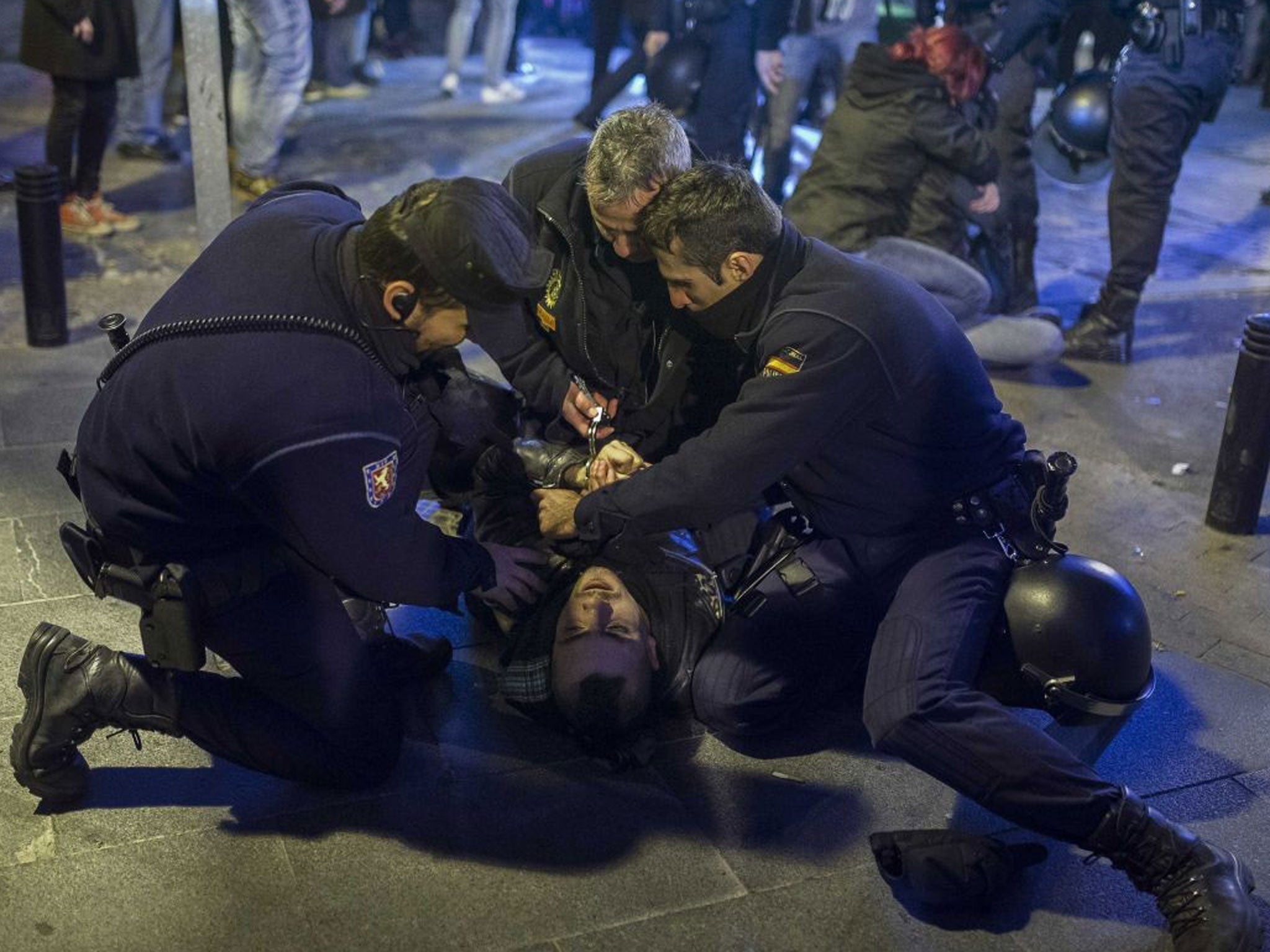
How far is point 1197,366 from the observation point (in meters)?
6.27

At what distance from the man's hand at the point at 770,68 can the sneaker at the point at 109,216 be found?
129 inches

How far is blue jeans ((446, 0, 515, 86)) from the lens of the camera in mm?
10234

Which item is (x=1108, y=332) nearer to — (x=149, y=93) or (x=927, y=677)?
(x=927, y=677)

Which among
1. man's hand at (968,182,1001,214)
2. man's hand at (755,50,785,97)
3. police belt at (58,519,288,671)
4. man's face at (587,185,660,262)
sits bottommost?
police belt at (58,519,288,671)

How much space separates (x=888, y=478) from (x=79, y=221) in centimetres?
507

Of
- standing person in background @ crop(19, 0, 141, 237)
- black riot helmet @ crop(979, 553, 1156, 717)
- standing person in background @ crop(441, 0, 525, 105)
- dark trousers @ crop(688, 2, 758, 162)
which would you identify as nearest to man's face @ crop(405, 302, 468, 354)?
black riot helmet @ crop(979, 553, 1156, 717)

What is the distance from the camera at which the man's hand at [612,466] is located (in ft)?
12.4

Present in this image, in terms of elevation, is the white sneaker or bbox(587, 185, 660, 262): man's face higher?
bbox(587, 185, 660, 262): man's face

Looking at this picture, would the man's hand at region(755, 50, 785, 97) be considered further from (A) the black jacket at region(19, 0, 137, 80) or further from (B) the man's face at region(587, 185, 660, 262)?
(B) the man's face at region(587, 185, 660, 262)

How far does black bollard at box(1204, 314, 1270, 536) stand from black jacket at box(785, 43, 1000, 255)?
1.46m

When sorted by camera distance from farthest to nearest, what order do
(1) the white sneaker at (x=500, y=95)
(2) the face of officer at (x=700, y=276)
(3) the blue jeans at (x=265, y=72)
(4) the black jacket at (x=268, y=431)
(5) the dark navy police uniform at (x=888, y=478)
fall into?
(1) the white sneaker at (x=500, y=95) → (3) the blue jeans at (x=265, y=72) → (2) the face of officer at (x=700, y=276) → (5) the dark navy police uniform at (x=888, y=478) → (4) the black jacket at (x=268, y=431)

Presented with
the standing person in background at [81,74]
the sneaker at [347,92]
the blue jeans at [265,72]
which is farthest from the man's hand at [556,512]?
the sneaker at [347,92]

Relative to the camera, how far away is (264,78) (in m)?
7.21

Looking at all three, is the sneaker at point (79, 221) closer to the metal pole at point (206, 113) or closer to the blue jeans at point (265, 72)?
the blue jeans at point (265, 72)
